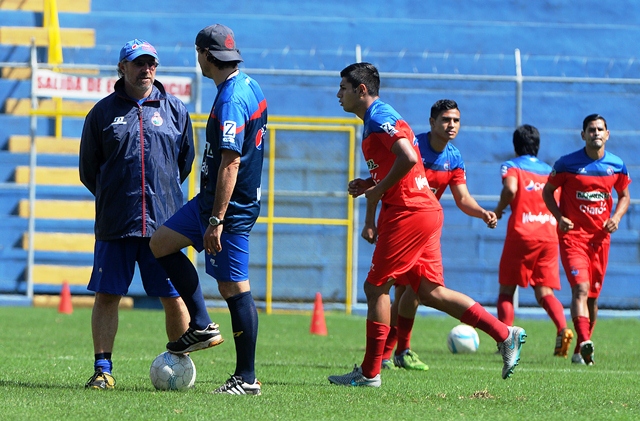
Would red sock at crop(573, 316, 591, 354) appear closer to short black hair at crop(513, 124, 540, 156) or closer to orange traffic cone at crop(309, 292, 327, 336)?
short black hair at crop(513, 124, 540, 156)

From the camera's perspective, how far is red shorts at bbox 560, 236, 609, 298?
937 centimetres

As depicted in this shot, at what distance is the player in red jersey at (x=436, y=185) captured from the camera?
8023 millimetres

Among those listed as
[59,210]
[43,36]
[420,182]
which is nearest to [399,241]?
Answer: [420,182]

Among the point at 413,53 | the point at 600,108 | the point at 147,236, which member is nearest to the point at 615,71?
the point at 600,108

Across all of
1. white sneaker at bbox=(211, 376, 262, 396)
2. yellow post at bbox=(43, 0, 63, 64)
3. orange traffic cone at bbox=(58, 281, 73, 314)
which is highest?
yellow post at bbox=(43, 0, 63, 64)

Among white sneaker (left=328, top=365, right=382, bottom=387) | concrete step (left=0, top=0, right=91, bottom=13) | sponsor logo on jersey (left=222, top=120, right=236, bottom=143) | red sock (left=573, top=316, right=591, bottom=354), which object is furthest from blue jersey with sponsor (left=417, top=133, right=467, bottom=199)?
concrete step (left=0, top=0, right=91, bottom=13)

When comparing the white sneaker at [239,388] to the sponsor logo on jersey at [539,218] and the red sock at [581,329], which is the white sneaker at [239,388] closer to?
the red sock at [581,329]

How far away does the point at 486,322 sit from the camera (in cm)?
668

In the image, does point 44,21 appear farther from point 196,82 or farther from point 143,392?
point 143,392

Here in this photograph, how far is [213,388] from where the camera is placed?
620 centimetres

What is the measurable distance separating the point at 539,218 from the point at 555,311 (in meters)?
0.99

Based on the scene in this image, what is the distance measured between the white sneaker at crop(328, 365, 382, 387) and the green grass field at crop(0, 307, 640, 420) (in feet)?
0.22

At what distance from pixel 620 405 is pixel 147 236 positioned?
9.77ft

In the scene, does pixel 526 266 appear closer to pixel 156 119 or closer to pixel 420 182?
pixel 420 182
